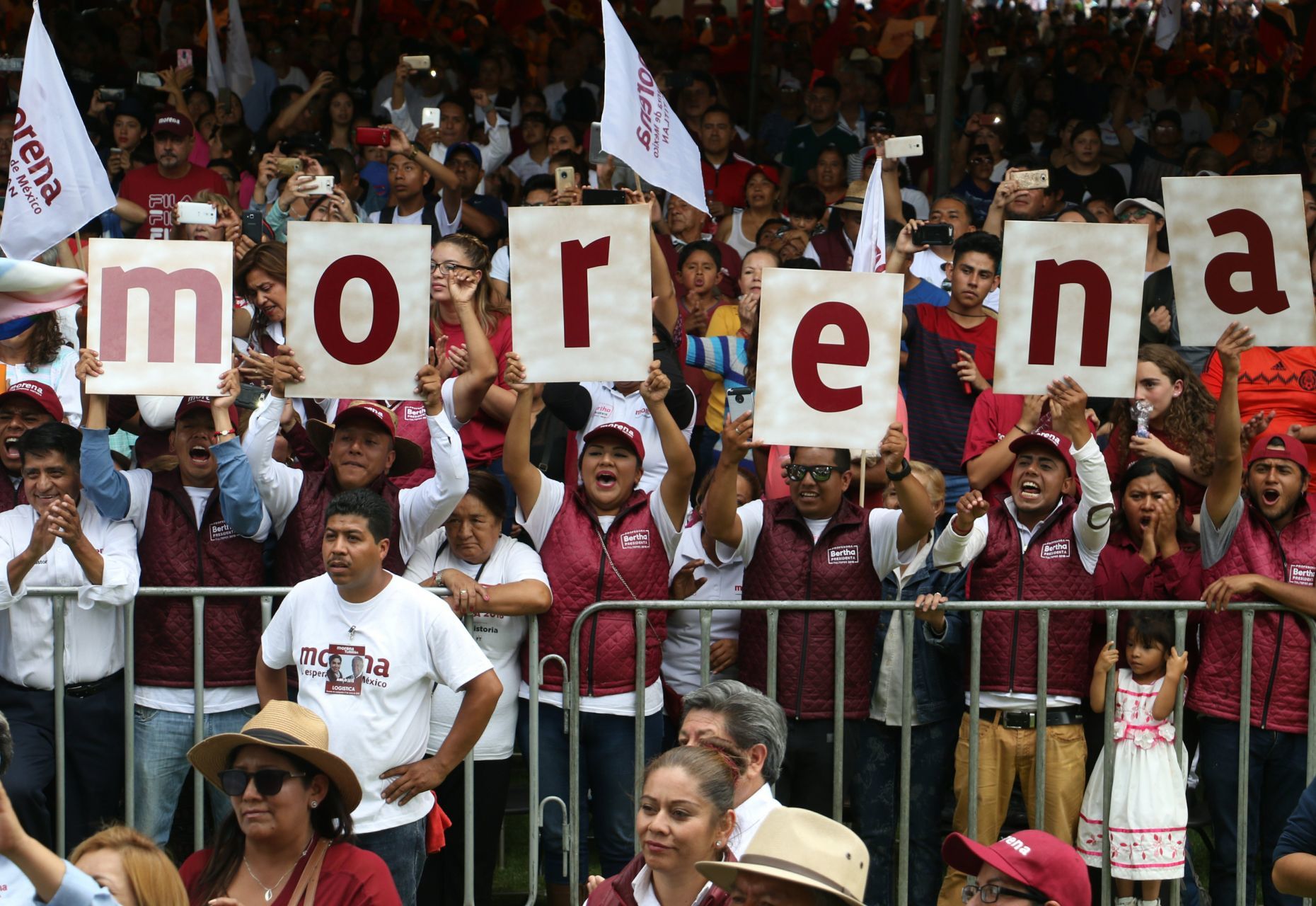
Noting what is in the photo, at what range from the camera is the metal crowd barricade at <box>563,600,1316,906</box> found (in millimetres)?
6266

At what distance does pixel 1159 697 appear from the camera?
6.37 m

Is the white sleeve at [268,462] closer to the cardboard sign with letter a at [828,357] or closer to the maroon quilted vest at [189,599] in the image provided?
the maroon quilted vest at [189,599]

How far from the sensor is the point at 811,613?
6.43m

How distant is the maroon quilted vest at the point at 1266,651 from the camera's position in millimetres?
6426

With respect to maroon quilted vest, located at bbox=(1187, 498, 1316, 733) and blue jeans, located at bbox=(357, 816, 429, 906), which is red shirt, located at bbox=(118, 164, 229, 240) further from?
maroon quilted vest, located at bbox=(1187, 498, 1316, 733)

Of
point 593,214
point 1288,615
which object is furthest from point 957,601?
point 593,214

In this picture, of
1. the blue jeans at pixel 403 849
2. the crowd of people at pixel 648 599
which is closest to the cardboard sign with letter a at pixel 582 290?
Answer: the crowd of people at pixel 648 599

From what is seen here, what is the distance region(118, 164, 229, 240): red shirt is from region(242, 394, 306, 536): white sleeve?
3.69 metres

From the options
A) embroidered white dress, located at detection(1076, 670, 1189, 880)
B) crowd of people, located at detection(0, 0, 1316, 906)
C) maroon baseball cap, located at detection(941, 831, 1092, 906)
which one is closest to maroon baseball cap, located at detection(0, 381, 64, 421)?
crowd of people, located at detection(0, 0, 1316, 906)

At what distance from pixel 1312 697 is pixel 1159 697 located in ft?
1.81

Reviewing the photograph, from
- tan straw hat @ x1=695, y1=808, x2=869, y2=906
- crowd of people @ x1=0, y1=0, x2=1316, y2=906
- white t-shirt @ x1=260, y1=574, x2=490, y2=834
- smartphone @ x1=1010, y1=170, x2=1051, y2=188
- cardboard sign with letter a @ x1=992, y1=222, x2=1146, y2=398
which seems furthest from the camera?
smartphone @ x1=1010, y1=170, x2=1051, y2=188

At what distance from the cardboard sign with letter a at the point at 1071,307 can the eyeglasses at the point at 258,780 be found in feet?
10.5

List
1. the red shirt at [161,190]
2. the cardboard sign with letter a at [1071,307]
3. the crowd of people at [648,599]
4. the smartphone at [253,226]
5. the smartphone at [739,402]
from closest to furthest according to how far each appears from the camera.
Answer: the crowd of people at [648,599] < the cardboard sign with letter a at [1071,307] < the smartphone at [739,402] < the smartphone at [253,226] < the red shirt at [161,190]

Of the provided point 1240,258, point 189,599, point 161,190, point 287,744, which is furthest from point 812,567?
point 161,190
